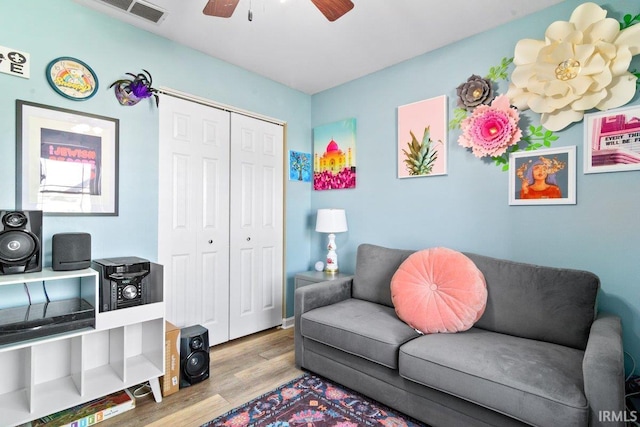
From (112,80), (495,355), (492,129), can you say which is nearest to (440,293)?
(495,355)

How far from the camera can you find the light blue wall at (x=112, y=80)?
186 cm

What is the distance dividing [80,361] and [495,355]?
2272 mm

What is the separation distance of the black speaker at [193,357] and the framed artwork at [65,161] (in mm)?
1032

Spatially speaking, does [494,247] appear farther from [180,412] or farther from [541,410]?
[180,412]

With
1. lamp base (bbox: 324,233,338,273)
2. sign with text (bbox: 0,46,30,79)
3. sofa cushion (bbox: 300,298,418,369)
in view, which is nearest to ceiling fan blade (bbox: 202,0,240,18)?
sign with text (bbox: 0,46,30,79)

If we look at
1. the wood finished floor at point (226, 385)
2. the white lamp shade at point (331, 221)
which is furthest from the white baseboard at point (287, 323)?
the white lamp shade at point (331, 221)

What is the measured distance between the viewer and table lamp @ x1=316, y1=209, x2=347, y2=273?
302cm

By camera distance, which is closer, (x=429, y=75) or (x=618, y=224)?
(x=618, y=224)

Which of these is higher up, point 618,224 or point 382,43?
point 382,43

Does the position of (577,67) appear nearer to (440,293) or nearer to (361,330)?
(440,293)

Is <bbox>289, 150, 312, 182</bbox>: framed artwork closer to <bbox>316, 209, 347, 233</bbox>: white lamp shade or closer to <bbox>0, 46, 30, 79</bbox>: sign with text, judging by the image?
<bbox>316, 209, 347, 233</bbox>: white lamp shade

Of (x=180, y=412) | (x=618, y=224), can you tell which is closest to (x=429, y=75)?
(x=618, y=224)

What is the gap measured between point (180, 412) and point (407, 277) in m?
1.64

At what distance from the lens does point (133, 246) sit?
2318mm
